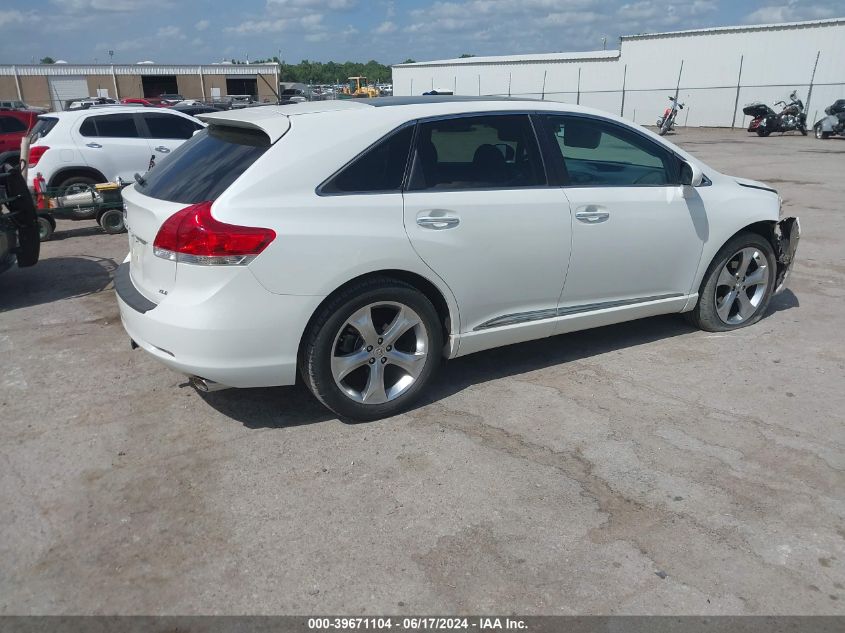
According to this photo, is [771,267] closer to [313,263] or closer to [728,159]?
[313,263]

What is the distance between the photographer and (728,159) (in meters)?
18.2

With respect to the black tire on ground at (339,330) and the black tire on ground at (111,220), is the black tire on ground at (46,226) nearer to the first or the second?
the black tire on ground at (111,220)

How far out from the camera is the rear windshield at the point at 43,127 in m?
10.6

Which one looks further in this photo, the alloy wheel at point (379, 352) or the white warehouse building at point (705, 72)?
the white warehouse building at point (705, 72)

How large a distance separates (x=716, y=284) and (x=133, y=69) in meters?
66.2

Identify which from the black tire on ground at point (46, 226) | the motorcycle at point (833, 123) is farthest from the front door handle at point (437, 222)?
the motorcycle at point (833, 123)

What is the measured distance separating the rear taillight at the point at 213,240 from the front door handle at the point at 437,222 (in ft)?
2.80

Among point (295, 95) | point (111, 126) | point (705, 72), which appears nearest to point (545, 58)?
point (705, 72)

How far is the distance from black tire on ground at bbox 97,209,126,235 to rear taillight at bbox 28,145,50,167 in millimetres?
1574

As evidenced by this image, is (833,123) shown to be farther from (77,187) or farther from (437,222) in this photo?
(437,222)

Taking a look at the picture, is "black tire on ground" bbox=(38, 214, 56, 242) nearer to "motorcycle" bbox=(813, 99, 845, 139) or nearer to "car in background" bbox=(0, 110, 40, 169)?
"car in background" bbox=(0, 110, 40, 169)

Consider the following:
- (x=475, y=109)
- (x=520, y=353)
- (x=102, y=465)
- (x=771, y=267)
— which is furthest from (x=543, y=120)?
(x=102, y=465)

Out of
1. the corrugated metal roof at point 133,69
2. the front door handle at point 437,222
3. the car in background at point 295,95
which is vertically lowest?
the car in background at point 295,95

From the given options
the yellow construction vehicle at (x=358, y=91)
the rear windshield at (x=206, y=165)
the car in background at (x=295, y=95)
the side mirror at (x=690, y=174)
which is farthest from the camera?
the yellow construction vehicle at (x=358, y=91)
